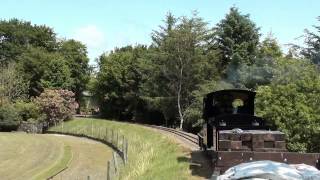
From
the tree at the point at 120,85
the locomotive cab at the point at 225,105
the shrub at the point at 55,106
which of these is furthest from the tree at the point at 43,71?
the locomotive cab at the point at 225,105

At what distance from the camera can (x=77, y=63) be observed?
9575 centimetres

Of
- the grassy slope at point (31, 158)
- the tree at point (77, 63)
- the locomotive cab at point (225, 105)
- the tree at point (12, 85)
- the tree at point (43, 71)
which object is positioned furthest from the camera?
the tree at point (77, 63)

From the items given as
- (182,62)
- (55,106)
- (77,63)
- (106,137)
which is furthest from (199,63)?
(77,63)

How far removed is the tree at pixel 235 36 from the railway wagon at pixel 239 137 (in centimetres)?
3303

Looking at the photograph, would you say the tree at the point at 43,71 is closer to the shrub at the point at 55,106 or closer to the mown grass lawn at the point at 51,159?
the shrub at the point at 55,106

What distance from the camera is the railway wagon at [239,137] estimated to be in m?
11.3

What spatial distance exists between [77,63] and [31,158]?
189 ft

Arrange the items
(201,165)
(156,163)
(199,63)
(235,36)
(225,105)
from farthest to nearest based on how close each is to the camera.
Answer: (235,36) → (199,63) → (156,163) → (225,105) → (201,165)

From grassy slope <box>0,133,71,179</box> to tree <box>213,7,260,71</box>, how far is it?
19.2 metres

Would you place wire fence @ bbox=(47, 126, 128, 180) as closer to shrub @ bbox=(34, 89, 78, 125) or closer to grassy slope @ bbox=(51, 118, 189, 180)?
grassy slope @ bbox=(51, 118, 189, 180)

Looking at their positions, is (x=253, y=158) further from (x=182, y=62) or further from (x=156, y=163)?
(x=182, y=62)

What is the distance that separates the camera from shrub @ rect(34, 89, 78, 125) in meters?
71.2

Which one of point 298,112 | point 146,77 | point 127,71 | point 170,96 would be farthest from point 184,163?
point 127,71

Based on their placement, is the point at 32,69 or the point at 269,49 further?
the point at 32,69
